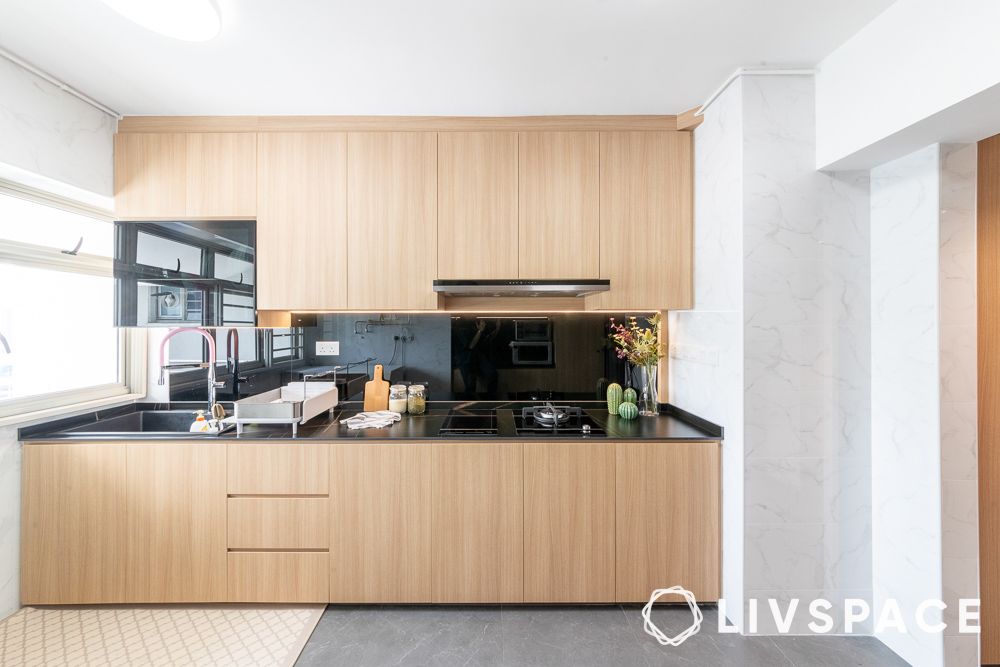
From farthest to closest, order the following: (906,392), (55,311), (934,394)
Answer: (55,311) → (906,392) → (934,394)

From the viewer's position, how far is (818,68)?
2.00 m

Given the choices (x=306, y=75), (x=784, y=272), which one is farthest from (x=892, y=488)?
(x=306, y=75)

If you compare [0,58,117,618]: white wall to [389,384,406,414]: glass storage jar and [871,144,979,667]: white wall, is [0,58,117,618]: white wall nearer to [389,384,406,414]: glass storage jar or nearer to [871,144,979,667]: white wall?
[389,384,406,414]: glass storage jar

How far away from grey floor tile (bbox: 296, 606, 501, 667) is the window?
1.84 meters

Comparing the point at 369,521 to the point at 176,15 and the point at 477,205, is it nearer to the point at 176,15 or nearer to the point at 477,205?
the point at 477,205

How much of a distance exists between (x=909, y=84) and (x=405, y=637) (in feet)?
9.56

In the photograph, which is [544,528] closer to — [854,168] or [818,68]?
[854,168]

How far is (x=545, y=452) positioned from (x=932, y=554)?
1541mm

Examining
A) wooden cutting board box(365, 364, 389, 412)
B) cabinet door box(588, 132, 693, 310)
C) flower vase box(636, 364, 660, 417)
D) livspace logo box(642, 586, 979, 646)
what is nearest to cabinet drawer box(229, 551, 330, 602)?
A: wooden cutting board box(365, 364, 389, 412)

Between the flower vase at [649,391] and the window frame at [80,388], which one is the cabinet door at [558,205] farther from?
the window frame at [80,388]

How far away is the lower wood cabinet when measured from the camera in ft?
7.04

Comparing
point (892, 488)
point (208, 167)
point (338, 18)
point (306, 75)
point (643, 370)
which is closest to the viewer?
point (338, 18)

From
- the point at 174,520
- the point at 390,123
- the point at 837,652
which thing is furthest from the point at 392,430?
the point at 837,652

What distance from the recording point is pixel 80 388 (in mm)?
2469
